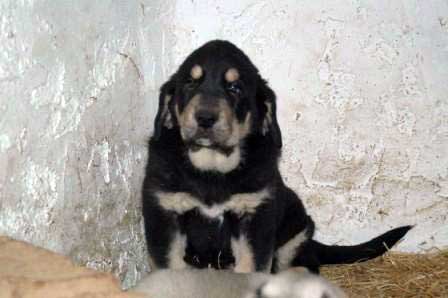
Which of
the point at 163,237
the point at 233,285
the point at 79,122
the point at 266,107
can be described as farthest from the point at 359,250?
the point at 79,122

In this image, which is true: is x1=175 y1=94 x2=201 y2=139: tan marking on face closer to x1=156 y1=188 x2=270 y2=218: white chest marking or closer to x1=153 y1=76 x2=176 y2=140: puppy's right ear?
x1=153 y1=76 x2=176 y2=140: puppy's right ear

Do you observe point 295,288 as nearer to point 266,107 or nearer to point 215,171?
point 215,171

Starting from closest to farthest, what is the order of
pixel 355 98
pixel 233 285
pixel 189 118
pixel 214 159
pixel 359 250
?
pixel 233 285 < pixel 189 118 < pixel 214 159 < pixel 359 250 < pixel 355 98

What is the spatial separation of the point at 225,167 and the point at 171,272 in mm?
956

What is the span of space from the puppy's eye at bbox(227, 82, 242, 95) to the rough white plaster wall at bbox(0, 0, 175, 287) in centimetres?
63

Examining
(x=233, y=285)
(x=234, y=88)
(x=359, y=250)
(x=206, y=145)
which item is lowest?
(x=359, y=250)

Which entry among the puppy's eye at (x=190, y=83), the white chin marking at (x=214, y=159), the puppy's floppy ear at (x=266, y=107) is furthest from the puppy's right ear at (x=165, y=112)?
the puppy's floppy ear at (x=266, y=107)

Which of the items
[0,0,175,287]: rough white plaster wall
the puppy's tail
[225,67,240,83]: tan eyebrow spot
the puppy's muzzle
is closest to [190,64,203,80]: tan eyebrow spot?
[225,67,240,83]: tan eyebrow spot

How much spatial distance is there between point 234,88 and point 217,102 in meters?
0.21

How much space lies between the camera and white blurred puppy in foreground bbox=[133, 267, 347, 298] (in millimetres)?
2500

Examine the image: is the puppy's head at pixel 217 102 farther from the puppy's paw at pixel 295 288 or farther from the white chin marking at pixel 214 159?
the puppy's paw at pixel 295 288

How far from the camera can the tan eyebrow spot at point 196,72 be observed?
11.6 feet

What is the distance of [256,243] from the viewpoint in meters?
3.49

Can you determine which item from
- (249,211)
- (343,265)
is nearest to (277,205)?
(249,211)
